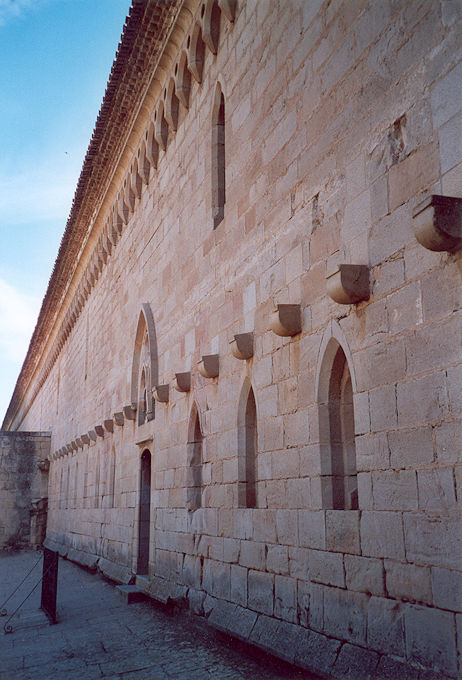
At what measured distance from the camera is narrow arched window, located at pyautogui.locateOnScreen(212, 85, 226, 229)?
24.0ft

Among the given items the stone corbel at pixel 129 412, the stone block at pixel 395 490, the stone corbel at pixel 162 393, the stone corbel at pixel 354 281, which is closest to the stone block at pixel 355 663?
the stone block at pixel 395 490

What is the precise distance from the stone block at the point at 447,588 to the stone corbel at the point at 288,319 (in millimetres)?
2149

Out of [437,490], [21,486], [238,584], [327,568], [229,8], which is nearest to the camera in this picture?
[437,490]

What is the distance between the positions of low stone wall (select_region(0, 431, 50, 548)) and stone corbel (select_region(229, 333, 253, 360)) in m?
15.9

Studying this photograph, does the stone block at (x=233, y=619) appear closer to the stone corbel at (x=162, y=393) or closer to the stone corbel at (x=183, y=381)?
the stone corbel at (x=183, y=381)

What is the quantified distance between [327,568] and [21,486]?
1767 centimetres

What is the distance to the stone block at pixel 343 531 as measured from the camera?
13.6ft

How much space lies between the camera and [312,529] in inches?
184

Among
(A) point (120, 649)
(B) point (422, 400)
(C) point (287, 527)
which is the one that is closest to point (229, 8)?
(B) point (422, 400)

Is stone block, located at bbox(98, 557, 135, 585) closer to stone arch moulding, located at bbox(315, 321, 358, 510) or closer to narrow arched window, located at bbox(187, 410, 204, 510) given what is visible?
narrow arched window, located at bbox(187, 410, 204, 510)

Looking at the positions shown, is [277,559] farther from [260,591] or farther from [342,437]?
[342,437]

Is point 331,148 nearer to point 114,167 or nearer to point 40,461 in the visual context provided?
point 114,167

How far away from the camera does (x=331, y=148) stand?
4809mm

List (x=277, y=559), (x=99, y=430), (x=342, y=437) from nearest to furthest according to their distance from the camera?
(x=342, y=437), (x=277, y=559), (x=99, y=430)
